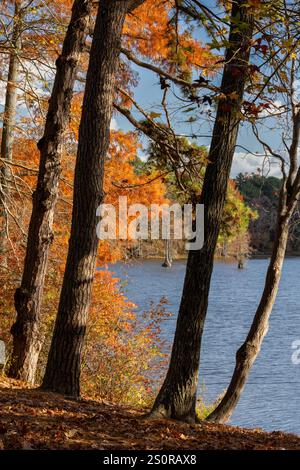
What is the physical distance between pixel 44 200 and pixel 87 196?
1.02m

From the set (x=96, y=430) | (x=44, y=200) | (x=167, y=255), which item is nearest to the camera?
(x=96, y=430)

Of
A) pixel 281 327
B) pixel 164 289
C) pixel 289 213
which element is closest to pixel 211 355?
pixel 281 327

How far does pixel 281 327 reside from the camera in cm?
2602

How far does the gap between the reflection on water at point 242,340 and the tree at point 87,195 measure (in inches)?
212

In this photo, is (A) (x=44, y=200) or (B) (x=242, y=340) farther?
(B) (x=242, y=340)

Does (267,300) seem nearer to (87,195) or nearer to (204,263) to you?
(204,263)

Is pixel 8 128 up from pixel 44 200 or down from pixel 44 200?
up

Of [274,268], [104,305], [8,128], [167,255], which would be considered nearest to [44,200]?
[274,268]

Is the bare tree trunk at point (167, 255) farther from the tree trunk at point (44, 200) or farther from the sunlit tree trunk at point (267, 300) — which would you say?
the tree trunk at point (44, 200)

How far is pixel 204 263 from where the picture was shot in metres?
6.91

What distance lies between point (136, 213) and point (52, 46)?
386cm

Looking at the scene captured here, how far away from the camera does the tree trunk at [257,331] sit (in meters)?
8.63

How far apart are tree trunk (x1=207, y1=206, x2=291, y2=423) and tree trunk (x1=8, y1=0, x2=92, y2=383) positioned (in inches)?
101

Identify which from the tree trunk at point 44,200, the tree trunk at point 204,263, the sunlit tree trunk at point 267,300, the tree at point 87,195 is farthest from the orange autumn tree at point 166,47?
the tree trunk at point 204,263
